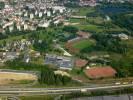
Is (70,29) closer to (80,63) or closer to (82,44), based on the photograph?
(82,44)

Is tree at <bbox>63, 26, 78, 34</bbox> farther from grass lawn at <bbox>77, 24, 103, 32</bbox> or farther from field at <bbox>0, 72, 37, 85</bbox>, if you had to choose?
field at <bbox>0, 72, 37, 85</bbox>

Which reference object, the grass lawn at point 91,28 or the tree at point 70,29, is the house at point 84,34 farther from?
the grass lawn at point 91,28

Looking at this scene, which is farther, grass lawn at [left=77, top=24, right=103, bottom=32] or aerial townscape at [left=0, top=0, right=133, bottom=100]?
grass lawn at [left=77, top=24, right=103, bottom=32]

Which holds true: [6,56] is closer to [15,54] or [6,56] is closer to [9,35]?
[15,54]

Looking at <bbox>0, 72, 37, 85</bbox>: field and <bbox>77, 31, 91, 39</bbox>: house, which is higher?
<bbox>0, 72, 37, 85</bbox>: field

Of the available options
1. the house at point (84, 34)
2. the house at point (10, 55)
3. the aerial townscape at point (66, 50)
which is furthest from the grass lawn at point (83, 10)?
the house at point (10, 55)

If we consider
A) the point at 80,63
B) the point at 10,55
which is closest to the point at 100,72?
the point at 80,63

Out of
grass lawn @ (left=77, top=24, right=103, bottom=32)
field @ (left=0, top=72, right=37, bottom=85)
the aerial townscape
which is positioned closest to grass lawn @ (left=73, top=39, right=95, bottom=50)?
the aerial townscape
